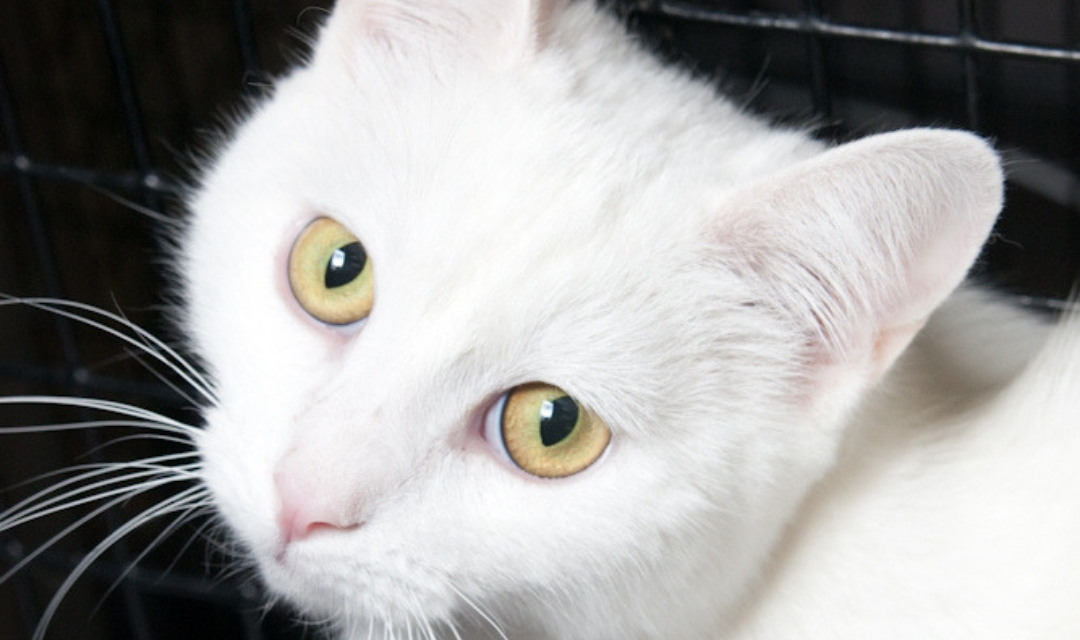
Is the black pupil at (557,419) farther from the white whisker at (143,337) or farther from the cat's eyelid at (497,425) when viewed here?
the white whisker at (143,337)

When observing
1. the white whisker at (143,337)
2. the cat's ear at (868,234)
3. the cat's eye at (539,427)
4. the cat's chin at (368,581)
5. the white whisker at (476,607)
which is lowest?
the white whisker at (476,607)

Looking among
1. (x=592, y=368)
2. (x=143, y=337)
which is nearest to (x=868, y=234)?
(x=592, y=368)

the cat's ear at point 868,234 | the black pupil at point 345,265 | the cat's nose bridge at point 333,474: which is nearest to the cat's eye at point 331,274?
the black pupil at point 345,265

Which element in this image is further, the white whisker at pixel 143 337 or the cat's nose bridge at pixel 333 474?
the white whisker at pixel 143 337

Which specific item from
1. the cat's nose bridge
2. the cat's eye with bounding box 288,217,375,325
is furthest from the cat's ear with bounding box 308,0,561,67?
the cat's nose bridge

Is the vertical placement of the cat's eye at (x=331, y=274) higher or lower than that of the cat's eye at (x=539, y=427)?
higher

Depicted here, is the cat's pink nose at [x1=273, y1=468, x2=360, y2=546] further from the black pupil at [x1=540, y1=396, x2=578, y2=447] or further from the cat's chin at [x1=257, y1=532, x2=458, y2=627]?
the black pupil at [x1=540, y1=396, x2=578, y2=447]
